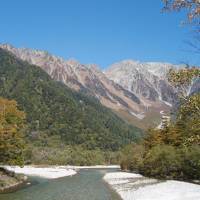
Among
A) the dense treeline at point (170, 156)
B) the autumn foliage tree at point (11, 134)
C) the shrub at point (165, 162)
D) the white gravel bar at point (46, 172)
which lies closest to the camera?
the autumn foliage tree at point (11, 134)

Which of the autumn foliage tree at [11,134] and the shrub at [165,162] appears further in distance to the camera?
the shrub at [165,162]

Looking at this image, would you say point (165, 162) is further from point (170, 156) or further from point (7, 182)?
point (7, 182)

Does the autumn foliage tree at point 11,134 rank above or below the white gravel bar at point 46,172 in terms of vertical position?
above

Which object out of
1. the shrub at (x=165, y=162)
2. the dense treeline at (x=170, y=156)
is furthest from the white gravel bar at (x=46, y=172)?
the shrub at (x=165, y=162)

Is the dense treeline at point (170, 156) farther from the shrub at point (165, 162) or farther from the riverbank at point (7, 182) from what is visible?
the riverbank at point (7, 182)

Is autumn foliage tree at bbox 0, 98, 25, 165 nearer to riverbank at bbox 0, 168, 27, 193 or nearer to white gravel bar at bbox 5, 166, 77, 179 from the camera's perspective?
riverbank at bbox 0, 168, 27, 193

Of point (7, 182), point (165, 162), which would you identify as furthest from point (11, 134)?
point (165, 162)

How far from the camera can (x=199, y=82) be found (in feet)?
81.6

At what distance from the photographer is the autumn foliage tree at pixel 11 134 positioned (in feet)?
262

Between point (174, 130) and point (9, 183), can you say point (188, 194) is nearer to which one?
point (9, 183)

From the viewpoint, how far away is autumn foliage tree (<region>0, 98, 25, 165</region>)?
3142 inches

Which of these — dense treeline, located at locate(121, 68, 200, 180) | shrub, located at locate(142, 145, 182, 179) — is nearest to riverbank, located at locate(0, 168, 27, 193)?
dense treeline, located at locate(121, 68, 200, 180)

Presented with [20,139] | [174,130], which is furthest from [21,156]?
[174,130]

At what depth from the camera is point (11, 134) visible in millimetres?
80562
